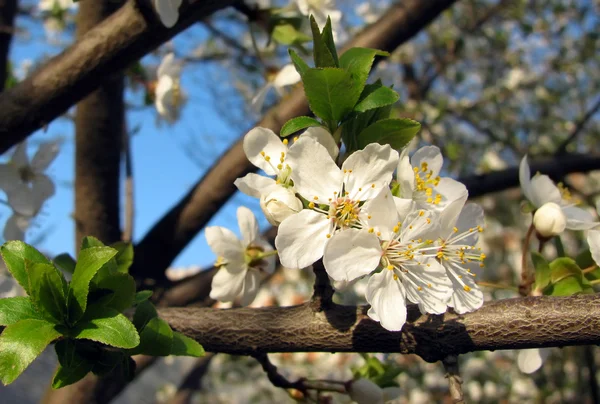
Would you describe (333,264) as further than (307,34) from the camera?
No

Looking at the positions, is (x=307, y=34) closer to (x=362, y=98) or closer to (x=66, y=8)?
(x=362, y=98)

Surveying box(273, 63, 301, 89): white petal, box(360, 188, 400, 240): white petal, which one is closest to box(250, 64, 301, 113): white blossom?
box(273, 63, 301, 89): white petal

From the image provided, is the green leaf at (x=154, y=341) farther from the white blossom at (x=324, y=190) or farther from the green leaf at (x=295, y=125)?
→ the green leaf at (x=295, y=125)

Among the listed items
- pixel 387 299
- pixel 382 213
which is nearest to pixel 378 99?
pixel 382 213

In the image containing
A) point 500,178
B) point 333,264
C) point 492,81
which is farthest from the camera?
point 492,81

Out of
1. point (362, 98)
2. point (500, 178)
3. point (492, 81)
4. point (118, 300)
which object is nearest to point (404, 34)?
point (500, 178)

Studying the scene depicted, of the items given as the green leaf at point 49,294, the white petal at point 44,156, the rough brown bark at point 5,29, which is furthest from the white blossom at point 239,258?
the rough brown bark at point 5,29
